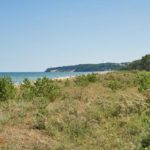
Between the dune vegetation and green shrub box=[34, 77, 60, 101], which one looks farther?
green shrub box=[34, 77, 60, 101]

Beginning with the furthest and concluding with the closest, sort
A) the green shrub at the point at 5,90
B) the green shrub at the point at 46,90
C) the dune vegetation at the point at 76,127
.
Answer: the green shrub at the point at 46,90 → the green shrub at the point at 5,90 → the dune vegetation at the point at 76,127

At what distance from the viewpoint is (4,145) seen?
1133 centimetres

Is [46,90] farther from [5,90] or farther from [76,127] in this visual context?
[76,127]

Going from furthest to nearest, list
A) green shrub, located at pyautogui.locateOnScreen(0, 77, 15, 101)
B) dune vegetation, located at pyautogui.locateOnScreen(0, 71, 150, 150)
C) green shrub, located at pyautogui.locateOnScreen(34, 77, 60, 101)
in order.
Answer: green shrub, located at pyautogui.locateOnScreen(34, 77, 60, 101)
green shrub, located at pyautogui.locateOnScreen(0, 77, 15, 101)
dune vegetation, located at pyautogui.locateOnScreen(0, 71, 150, 150)

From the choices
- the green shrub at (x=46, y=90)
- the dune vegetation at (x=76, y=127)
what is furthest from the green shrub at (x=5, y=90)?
the dune vegetation at (x=76, y=127)

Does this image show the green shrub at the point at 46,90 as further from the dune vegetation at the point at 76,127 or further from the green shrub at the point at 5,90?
the dune vegetation at the point at 76,127

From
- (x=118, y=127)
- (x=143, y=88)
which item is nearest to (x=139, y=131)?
(x=118, y=127)

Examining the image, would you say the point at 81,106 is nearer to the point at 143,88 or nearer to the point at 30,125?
the point at 30,125

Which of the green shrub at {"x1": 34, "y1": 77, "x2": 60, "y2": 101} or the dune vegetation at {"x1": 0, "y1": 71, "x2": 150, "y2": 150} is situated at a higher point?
the green shrub at {"x1": 34, "y1": 77, "x2": 60, "y2": 101}

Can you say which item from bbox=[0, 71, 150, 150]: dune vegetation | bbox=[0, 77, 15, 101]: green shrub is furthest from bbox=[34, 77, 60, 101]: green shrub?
bbox=[0, 71, 150, 150]: dune vegetation

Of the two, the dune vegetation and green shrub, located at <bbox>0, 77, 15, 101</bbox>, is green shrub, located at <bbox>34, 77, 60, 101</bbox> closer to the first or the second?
green shrub, located at <bbox>0, 77, 15, 101</bbox>

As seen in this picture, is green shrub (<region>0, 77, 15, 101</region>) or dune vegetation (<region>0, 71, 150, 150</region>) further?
green shrub (<region>0, 77, 15, 101</region>)

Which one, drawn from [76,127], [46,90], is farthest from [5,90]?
[76,127]

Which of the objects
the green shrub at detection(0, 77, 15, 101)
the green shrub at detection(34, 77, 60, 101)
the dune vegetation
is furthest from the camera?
the green shrub at detection(34, 77, 60, 101)
